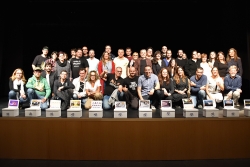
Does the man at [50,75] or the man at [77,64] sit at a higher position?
the man at [77,64]

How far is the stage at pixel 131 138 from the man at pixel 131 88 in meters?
1.39

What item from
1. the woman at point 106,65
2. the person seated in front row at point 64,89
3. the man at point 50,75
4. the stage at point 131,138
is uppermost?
the woman at point 106,65

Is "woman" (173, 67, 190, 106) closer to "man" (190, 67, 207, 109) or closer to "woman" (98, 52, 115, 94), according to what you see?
"man" (190, 67, 207, 109)

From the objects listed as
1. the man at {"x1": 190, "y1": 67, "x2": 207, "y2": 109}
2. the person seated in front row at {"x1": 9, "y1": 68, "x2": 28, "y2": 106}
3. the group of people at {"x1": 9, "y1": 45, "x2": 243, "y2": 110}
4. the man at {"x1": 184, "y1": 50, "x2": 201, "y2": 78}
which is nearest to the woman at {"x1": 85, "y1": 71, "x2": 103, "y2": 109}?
the group of people at {"x1": 9, "y1": 45, "x2": 243, "y2": 110}

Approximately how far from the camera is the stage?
8.86 ft

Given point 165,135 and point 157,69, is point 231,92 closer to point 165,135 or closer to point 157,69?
point 157,69

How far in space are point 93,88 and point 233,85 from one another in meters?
2.41

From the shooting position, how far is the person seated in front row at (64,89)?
13.1 ft

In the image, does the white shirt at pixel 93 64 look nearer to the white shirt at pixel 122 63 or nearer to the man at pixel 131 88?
the white shirt at pixel 122 63

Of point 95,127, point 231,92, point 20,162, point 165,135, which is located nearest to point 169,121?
point 165,135

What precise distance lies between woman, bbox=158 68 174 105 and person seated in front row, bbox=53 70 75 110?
1509mm

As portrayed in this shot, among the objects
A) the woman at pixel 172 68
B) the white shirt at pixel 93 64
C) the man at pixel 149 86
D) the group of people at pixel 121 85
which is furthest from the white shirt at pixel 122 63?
the woman at pixel 172 68
